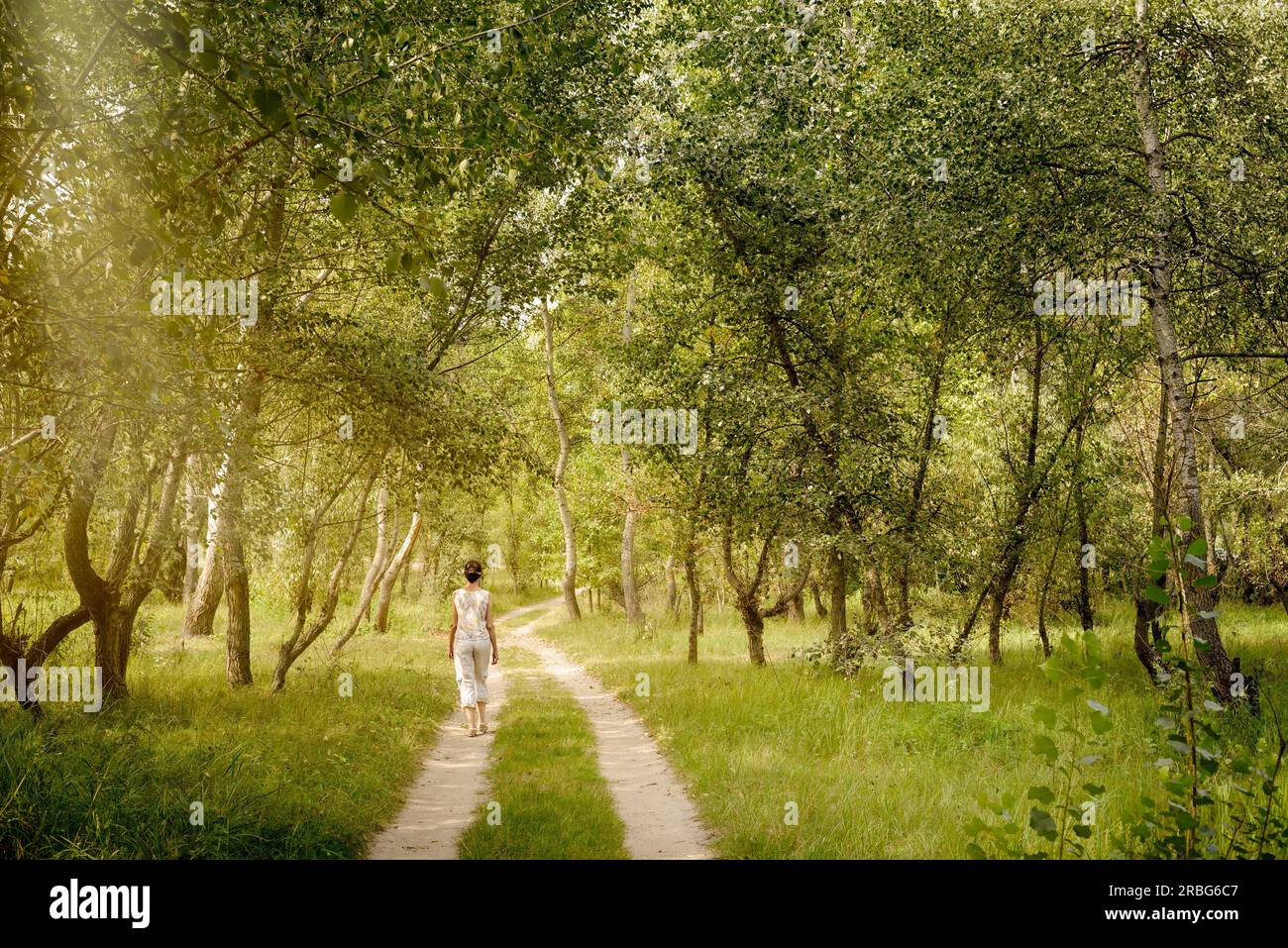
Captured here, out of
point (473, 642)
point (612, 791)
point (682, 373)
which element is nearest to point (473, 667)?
point (473, 642)

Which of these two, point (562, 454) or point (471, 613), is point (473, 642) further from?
point (562, 454)

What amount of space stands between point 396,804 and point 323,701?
4227 millimetres

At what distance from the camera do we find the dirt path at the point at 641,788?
6.68 metres

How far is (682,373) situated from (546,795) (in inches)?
282

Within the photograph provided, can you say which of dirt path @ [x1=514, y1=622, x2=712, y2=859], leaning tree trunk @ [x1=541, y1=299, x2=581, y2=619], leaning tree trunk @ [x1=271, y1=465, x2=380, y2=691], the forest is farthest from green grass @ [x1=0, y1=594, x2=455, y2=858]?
leaning tree trunk @ [x1=541, y1=299, x2=581, y2=619]

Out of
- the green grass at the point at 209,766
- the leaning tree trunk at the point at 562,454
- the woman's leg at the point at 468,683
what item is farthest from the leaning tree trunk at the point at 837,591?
the leaning tree trunk at the point at 562,454

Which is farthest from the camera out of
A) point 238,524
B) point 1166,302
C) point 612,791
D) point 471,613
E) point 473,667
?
point 473,667

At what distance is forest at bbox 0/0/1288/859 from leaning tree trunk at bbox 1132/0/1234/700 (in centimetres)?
7

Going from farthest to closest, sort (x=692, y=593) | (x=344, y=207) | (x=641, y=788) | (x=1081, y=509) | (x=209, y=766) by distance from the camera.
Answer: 1. (x=692, y=593)
2. (x=1081, y=509)
3. (x=641, y=788)
4. (x=209, y=766)
5. (x=344, y=207)

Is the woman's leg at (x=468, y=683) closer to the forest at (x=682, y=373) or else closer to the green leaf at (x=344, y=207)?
the forest at (x=682, y=373)

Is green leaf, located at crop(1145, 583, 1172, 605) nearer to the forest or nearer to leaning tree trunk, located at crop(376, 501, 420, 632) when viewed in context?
the forest

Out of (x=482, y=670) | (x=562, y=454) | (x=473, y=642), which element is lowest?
(x=482, y=670)

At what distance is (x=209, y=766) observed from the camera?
7.07 meters

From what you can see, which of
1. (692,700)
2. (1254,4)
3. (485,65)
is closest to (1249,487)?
(1254,4)
